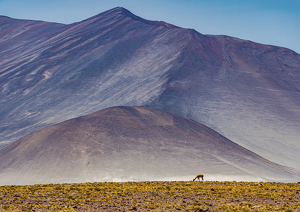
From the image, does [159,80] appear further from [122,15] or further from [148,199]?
[148,199]

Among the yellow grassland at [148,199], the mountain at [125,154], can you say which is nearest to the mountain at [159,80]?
the mountain at [125,154]

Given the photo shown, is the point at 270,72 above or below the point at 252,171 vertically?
above

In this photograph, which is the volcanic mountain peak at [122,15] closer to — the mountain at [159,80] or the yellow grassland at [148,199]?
the mountain at [159,80]

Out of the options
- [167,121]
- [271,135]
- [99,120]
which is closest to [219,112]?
[271,135]

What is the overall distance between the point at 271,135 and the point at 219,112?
10808mm

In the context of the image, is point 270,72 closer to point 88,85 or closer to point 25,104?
point 88,85

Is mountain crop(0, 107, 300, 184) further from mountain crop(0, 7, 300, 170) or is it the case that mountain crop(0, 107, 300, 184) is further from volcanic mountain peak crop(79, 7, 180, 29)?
volcanic mountain peak crop(79, 7, 180, 29)

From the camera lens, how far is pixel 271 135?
68.8m

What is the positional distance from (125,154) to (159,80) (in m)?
38.8

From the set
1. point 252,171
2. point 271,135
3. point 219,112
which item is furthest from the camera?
point 219,112

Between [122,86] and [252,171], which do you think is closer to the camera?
[252,171]

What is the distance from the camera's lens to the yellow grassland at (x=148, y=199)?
1532 cm

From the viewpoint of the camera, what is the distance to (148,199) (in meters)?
17.5

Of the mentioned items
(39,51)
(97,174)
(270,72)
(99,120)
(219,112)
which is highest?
(39,51)
